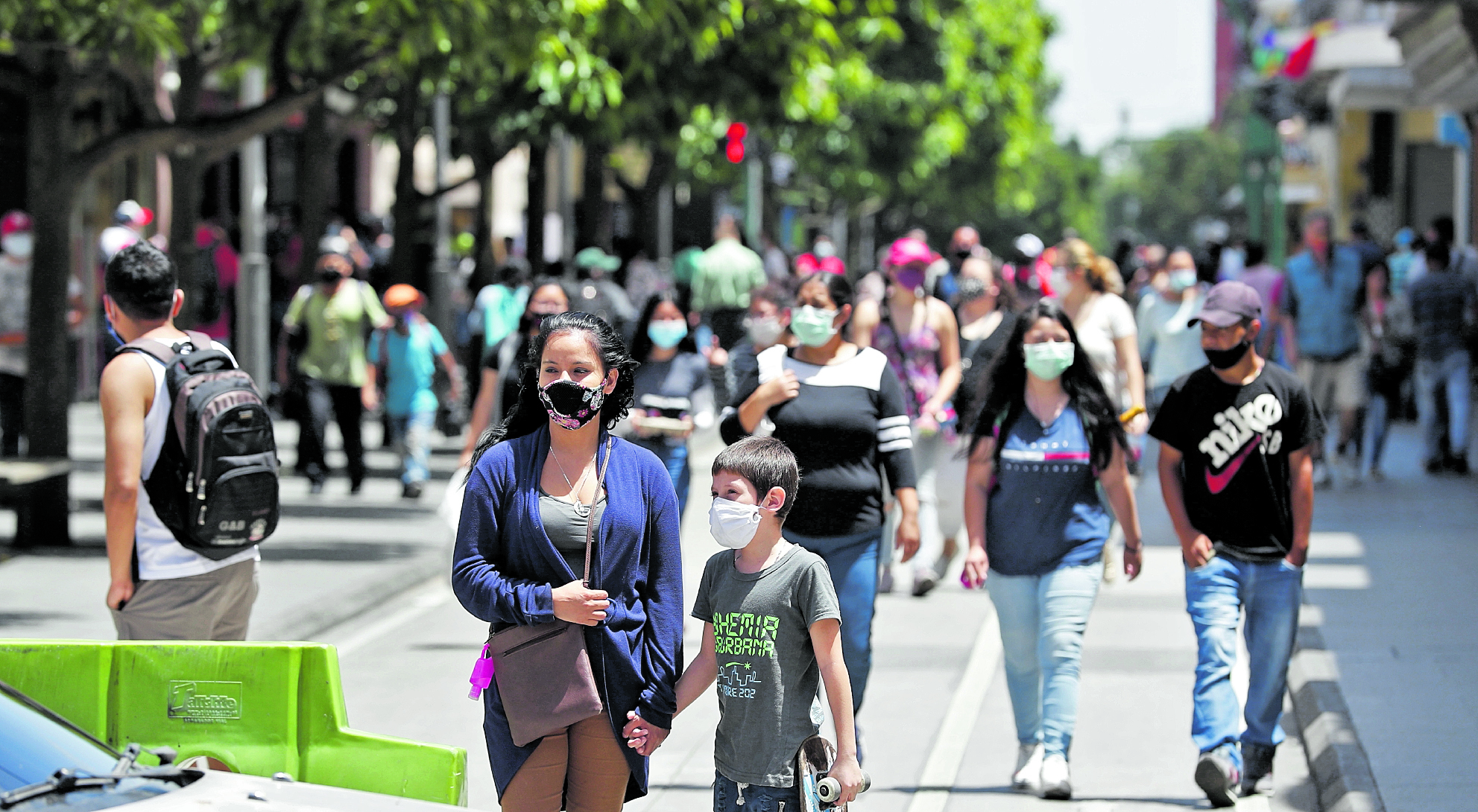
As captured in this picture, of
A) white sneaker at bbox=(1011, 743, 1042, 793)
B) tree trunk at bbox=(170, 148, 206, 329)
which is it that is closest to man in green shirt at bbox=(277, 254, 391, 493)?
tree trunk at bbox=(170, 148, 206, 329)

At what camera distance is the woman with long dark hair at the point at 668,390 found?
916 cm

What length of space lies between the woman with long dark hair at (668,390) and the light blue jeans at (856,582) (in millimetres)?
2619

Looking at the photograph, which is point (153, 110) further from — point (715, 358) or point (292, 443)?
point (292, 443)

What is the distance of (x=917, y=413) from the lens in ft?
37.4

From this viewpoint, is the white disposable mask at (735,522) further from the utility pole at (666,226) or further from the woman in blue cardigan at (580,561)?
the utility pole at (666,226)

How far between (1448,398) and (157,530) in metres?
Answer: 12.3

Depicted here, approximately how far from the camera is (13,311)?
14695 mm

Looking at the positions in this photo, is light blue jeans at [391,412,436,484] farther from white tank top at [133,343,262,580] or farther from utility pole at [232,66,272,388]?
white tank top at [133,343,262,580]

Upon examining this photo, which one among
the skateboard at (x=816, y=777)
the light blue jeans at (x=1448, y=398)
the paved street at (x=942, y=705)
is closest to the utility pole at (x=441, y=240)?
the paved street at (x=942, y=705)

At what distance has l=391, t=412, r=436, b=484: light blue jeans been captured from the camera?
1465 centimetres

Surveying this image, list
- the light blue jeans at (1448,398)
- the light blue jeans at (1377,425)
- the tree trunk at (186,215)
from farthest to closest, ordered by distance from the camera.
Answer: the light blue jeans at (1377,425) < the light blue jeans at (1448,398) < the tree trunk at (186,215)

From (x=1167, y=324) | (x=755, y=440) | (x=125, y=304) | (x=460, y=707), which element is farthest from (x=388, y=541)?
(x=755, y=440)

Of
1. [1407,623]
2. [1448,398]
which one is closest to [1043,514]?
[1407,623]

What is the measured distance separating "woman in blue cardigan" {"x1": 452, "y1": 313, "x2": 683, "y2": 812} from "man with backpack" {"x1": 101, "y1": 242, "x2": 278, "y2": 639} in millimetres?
1612
